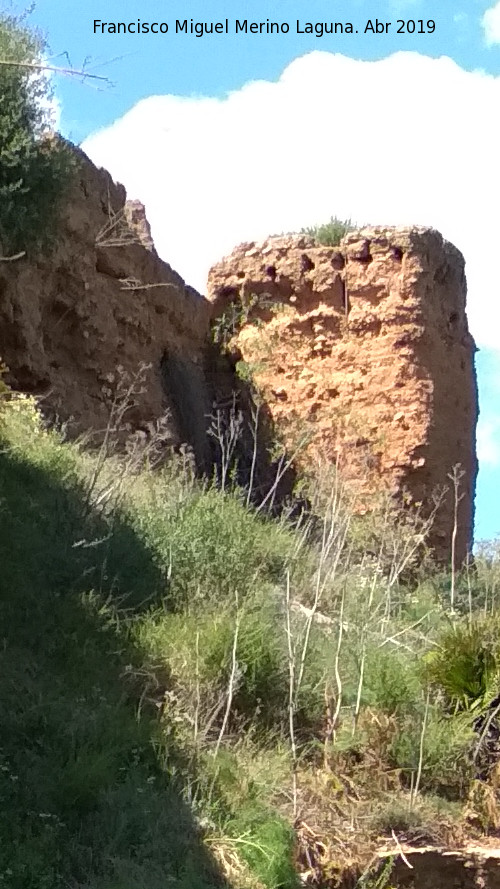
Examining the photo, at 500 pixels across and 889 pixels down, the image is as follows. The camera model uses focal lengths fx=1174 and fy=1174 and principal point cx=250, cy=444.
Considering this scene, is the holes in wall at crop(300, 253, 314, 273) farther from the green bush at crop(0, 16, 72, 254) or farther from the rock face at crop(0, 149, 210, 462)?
the green bush at crop(0, 16, 72, 254)

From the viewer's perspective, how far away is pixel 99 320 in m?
12.8

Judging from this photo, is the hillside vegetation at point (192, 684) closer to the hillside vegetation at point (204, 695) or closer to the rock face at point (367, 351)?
the hillside vegetation at point (204, 695)

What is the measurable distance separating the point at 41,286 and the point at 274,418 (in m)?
4.07

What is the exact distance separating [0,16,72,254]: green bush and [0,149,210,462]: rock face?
96cm

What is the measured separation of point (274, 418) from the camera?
15.0 metres

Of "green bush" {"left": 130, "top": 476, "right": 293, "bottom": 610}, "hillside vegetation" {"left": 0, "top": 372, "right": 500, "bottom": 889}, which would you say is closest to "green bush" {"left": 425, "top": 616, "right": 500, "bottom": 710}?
"hillside vegetation" {"left": 0, "top": 372, "right": 500, "bottom": 889}

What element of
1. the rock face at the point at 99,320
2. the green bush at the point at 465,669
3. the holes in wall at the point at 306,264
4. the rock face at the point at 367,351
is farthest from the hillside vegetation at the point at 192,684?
the holes in wall at the point at 306,264

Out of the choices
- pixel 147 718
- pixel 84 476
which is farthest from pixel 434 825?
pixel 84 476

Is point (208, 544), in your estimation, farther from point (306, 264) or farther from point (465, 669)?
point (306, 264)

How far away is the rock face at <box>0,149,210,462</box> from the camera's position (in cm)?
1179

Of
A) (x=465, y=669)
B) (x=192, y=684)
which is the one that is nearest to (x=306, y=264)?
(x=465, y=669)

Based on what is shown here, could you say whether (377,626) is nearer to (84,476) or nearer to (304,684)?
(304,684)

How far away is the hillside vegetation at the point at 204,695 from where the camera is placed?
5879mm

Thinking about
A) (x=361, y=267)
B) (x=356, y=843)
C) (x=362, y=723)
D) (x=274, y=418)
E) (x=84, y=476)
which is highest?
(x=361, y=267)
